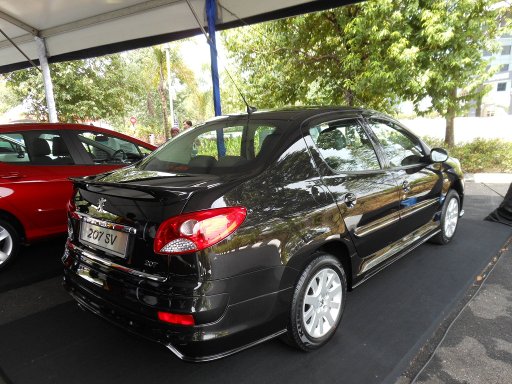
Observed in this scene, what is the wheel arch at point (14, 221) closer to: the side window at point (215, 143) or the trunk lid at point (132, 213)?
the trunk lid at point (132, 213)

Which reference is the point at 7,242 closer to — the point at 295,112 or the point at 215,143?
the point at 215,143

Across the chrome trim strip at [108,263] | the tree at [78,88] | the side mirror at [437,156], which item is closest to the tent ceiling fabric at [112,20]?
the side mirror at [437,156]

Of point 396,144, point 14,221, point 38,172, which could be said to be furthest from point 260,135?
point 14,221

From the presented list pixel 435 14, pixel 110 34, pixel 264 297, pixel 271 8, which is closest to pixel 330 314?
pixel 264 297

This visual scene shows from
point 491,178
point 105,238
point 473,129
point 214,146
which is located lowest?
point 491,178

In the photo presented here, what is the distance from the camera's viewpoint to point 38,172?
4.04 m

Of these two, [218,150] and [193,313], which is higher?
[218,150]

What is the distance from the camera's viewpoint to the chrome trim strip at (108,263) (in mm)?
1960

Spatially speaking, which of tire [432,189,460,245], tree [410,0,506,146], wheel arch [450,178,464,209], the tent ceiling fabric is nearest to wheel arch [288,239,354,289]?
tire [432,189,460,245]

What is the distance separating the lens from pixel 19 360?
2494 mm

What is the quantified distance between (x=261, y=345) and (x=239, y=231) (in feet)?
3.51

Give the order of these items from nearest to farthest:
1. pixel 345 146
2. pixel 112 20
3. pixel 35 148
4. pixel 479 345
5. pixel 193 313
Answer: pixel 193 313 → pixel 479 345 → pixel 345 146 → pixel 35 148 → pixel 112 20

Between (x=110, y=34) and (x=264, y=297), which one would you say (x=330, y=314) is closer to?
(x=264, y=297)

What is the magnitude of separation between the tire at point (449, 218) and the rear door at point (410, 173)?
0.28 metres
